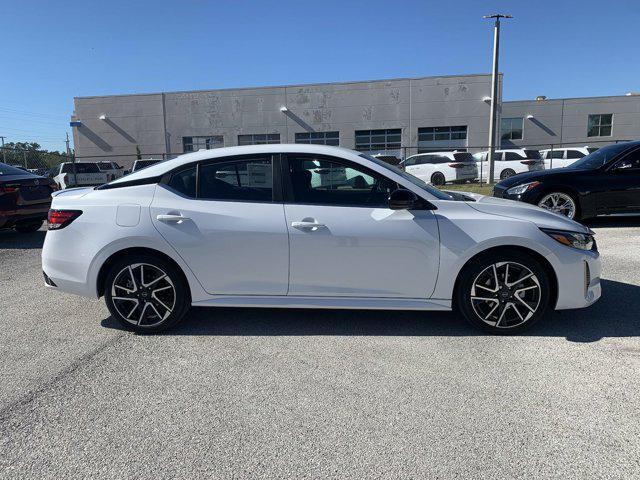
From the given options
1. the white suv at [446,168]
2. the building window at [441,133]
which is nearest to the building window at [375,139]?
the building window at [441,133]

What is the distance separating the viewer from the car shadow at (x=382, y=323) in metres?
4.17

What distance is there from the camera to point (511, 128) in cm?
3991

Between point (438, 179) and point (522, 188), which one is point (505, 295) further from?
point (438, 179)

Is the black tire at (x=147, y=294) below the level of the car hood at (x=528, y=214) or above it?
below

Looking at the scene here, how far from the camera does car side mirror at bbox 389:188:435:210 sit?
153 inches

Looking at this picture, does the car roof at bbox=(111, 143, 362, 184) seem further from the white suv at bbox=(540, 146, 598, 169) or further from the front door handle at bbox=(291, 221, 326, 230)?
the white suv at bbox=(540, 146, 598, 169)

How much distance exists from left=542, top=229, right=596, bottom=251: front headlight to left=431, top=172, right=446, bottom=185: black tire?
2001 centimetres

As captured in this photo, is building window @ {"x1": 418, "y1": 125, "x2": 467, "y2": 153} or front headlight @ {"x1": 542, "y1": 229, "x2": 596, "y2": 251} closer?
front headlight @ {"x1": 542, "y1": 229, "x2": 596, "y2": 251}

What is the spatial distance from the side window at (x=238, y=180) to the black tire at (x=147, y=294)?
73 centimetres

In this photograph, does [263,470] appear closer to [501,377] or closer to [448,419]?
[448,419]

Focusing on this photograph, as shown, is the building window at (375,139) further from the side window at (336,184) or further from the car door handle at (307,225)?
the car door handle at (307,225)

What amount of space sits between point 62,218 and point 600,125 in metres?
44.8

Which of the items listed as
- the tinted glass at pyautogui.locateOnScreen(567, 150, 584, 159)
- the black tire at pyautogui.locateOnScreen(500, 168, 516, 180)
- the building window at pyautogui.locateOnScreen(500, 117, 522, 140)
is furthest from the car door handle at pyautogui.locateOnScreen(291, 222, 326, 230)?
the building window at pyautogui.locateOnScreen(500, 117, 522, 140)

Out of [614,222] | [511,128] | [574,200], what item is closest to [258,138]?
[511,128]
